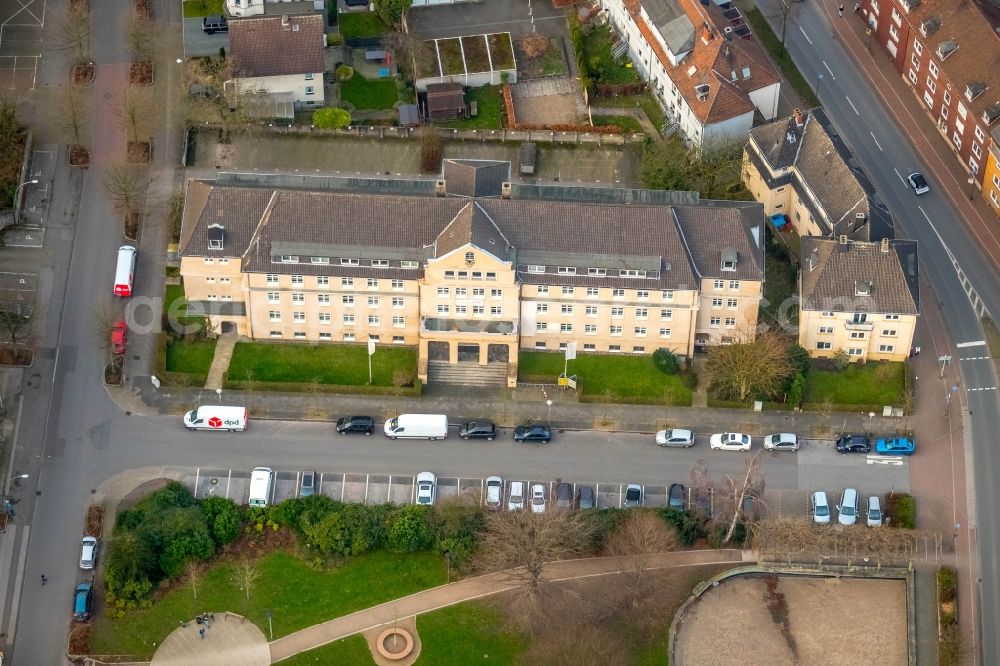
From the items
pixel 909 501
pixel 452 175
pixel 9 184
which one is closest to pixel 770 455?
pixel 909 501

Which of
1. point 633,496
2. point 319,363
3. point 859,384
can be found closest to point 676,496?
point 633,496

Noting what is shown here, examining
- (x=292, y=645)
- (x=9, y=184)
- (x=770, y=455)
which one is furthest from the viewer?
(x=9, y=184)

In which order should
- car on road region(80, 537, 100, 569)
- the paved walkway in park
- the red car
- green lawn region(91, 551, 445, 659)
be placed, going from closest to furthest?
1. green lawn region(91, 551, 445, 659)
2. the paved walkway in park
3. car on road region(80, 537, 100, 569)
4. the red car

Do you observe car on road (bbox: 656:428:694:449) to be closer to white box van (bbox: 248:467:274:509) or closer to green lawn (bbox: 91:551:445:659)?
green lawn (bbox: 91:551:445:659)

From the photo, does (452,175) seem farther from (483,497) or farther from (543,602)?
(543,602)

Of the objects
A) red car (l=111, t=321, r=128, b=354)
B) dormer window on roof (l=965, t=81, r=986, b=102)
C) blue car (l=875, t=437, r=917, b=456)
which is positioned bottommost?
blue car (l=875, t=437, r=917, b=456)

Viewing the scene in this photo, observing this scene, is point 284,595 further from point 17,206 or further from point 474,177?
point 17,206

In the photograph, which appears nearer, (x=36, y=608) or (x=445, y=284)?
(x=36, y=608)

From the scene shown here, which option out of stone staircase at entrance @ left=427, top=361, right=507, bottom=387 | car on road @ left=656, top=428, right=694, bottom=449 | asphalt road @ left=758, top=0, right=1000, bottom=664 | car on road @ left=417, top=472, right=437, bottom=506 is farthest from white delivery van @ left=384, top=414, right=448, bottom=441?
asphalt road @ left=758, top=0, right=1000, bottom=664

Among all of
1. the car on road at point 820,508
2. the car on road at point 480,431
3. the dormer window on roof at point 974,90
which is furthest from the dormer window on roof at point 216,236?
the dormer window on roof at point 974,90
